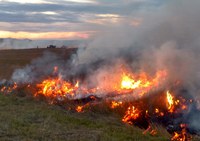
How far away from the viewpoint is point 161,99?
72.9ft

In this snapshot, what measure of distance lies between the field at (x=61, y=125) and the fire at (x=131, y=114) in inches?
18.8

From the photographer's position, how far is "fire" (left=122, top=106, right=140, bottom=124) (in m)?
19.6

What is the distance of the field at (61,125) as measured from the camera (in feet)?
51.3

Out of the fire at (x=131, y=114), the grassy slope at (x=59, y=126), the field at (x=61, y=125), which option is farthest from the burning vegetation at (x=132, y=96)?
the grassy slope at (x=59, y=126)

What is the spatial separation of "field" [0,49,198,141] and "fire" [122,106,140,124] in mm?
478

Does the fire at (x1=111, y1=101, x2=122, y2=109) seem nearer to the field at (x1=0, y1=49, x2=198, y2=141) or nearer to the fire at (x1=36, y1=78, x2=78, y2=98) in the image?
the field at (x1=0, y1=49, x2=198, y2=141)

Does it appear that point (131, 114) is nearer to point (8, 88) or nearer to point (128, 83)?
point (128, 83)

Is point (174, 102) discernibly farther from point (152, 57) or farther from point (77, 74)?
point (77, 74)

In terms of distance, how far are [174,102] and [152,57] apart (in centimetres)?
634

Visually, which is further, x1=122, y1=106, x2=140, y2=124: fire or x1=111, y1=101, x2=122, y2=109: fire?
x1=111, y1=101, x2=122, y2=109: fire

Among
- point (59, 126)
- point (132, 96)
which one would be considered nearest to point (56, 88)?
point (132, 96)

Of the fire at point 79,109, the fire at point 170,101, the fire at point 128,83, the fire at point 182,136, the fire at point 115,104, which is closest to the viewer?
the fire at point 182,136

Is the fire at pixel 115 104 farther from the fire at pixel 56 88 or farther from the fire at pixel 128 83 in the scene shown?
the fire at pixel 56 88

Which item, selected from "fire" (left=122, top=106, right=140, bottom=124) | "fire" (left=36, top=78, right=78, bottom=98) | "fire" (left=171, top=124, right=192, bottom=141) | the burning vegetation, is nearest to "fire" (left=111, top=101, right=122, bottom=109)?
the burning vegetation
